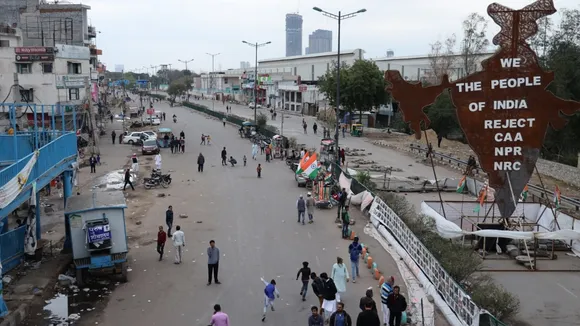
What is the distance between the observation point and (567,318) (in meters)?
12.2

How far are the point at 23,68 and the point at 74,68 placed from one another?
5.32 metres

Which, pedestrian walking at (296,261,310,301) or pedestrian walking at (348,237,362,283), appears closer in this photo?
pedestrian walking at (296,261,310,301)

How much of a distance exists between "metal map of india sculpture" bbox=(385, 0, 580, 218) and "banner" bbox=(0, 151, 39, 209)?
985cm

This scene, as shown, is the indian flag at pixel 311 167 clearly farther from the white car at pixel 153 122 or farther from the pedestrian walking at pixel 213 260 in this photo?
the white car at pixel 153 122

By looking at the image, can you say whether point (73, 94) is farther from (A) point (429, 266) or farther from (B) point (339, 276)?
(A) point (429, 266)

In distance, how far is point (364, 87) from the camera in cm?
5325

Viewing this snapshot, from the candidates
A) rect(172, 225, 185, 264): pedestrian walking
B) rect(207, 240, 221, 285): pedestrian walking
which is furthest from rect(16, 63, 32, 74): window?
rect(207, 240, 221, 285): pedestrian walking

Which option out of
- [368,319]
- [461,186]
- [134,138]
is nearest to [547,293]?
[368,319]

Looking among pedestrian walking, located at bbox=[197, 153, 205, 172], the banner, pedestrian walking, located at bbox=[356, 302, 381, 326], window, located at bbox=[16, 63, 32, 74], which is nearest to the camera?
pedestrian walking, located at bbox=[356, 302, 381, 326]

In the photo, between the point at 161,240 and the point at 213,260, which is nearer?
the point at 213,260

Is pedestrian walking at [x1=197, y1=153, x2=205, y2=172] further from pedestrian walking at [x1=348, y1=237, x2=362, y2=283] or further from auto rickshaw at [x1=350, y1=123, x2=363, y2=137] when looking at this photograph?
auto rickshaw at [x1=350, y1=123, x2=363, y2=137]

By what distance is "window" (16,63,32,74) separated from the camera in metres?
45.0

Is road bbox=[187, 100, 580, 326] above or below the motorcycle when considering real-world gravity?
below

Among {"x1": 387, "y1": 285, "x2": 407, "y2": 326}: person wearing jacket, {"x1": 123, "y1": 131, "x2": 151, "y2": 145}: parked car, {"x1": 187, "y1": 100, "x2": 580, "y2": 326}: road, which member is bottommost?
{"x1": 187, "y1": 100, "x2": 580, "y2": 326}: road
